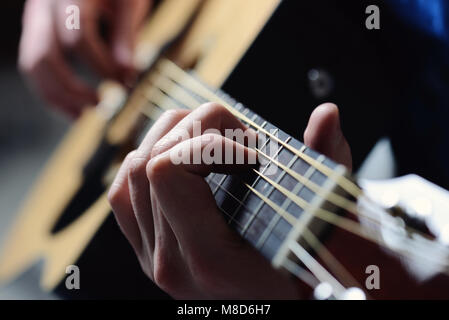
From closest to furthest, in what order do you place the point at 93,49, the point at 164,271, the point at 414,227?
Result: the point at 414,227 < the point at 164,271 < the point at 93,49

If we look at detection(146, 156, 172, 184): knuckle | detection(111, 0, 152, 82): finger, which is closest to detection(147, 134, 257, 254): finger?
detection(146, 156, 172, 184): knuckle

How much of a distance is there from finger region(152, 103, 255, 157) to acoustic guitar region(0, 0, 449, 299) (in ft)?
0.11

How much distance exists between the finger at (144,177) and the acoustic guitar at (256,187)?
0.17 ft

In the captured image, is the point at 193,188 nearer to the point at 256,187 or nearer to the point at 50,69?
the point at 256,187

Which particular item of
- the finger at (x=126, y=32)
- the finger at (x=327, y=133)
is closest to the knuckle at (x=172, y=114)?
the finger at (x=327, y=133)

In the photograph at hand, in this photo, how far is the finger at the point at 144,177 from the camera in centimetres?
42

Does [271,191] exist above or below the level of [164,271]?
above

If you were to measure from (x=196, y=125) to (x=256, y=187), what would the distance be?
0.24ft

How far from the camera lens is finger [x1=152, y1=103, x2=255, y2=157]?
40 cm

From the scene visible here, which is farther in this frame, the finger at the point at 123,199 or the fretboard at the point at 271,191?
the finger at the point at 123,199

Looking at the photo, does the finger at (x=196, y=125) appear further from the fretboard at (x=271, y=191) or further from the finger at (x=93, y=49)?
the finger at (x=93, y=49)

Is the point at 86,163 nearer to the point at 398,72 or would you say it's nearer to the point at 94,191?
the point at 94,191

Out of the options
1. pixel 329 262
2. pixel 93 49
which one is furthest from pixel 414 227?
pixel 93 49

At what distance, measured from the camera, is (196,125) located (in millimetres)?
412
